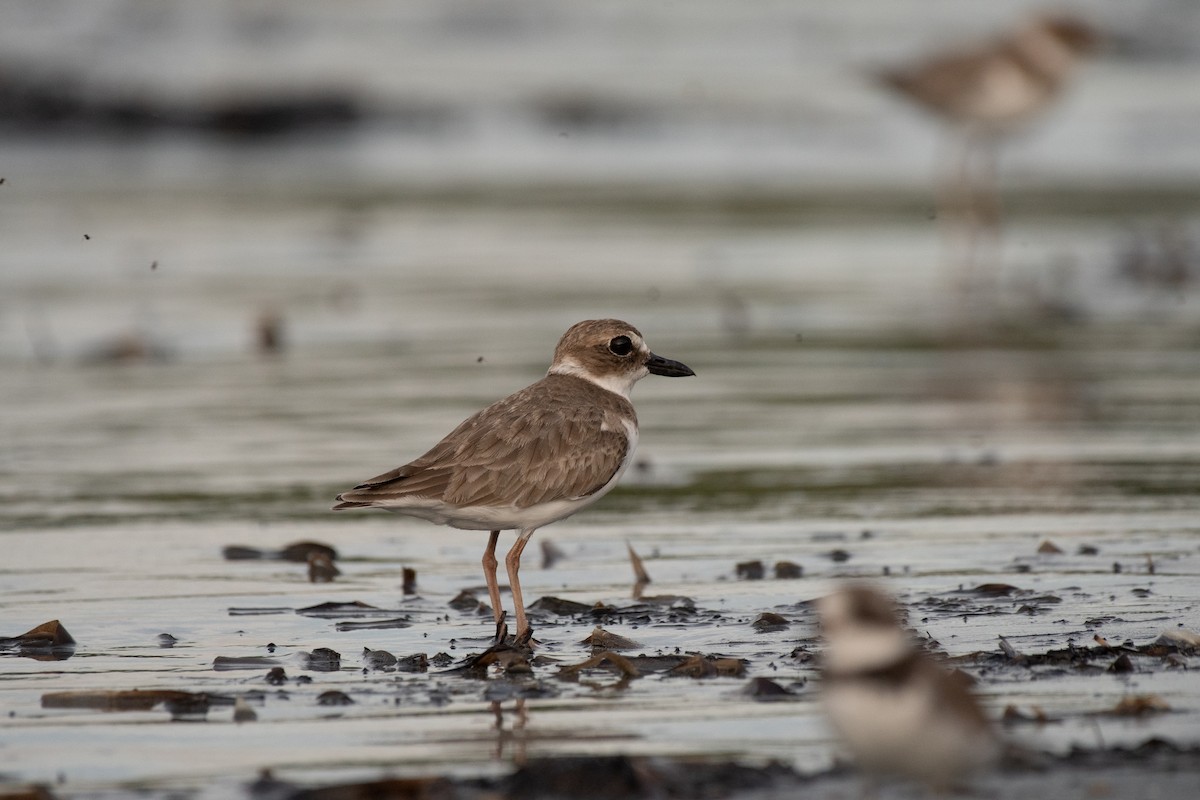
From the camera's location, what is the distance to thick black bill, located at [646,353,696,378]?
9227 millimetres

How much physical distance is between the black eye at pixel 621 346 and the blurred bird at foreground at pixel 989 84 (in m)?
13.6

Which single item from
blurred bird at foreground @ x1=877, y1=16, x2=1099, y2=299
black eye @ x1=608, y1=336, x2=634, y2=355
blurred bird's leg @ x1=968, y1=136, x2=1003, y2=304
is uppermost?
blurred bird at foreground @ x1=877, y1=16, x2=1099, y2=299

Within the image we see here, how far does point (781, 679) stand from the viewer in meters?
6.99

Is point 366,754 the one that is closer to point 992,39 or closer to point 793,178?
point 793,178

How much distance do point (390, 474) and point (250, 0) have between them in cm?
3800

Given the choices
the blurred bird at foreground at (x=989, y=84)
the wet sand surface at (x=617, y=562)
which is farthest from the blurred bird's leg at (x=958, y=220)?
the wet sand surface at (x=617, y=562)

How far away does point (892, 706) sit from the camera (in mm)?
5141

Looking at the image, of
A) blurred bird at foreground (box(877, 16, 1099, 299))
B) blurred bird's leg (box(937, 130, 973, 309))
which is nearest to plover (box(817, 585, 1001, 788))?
blurred bird's leg (box(937, 130, 973, 309))

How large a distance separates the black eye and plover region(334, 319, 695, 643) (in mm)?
230

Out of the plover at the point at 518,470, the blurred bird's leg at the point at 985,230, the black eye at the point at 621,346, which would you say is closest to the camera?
the plover at the point at 518,470

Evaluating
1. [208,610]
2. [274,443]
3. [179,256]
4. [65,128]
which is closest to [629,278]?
[179,256]

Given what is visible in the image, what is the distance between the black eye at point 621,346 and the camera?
29.8ft

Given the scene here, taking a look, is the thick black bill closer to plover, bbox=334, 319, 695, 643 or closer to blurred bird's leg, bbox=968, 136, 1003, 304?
plover, bbox=334, 319, 695, 643

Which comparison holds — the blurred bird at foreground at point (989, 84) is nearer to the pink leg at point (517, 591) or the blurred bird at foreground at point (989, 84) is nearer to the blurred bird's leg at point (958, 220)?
the blurred bird's leg at point (958, 220)
